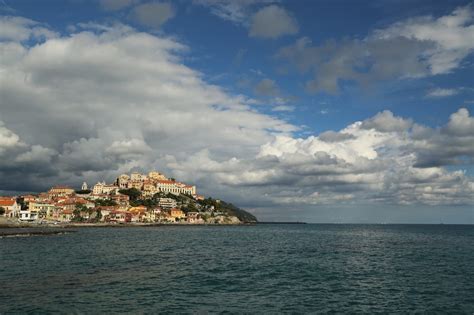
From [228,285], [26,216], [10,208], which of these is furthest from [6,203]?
[228,285]

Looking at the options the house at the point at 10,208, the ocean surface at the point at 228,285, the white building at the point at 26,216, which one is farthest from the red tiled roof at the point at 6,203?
the ocean surface at the point at 228,285

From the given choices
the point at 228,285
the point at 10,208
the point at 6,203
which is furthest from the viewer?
the point at 6,203

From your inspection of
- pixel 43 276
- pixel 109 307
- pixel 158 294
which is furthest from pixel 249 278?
pixel 43 276

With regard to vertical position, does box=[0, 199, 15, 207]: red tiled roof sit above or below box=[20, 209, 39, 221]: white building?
above

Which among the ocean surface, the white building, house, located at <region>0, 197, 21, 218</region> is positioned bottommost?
the ocean surface

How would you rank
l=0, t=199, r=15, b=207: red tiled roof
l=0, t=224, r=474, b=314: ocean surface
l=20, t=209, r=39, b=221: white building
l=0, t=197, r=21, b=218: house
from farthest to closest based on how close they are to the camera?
l=0, t=199, r=15, b=207: red tiled roof → l=0, t=197, r=21, b=218: house → l=20, t=209, r=39, b=221: white building → l=0, t=224, r=474, b=314: ocean surface

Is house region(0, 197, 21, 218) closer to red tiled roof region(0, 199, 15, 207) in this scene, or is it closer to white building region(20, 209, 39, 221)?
red tiled roof region(0, 199, 15, 207)

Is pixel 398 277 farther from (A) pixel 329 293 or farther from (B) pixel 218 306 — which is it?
(B) pixel 218 306

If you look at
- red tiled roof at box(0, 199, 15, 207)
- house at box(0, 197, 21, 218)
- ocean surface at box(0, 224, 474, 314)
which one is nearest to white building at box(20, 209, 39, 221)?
house at box(0, 197, 21, 218)

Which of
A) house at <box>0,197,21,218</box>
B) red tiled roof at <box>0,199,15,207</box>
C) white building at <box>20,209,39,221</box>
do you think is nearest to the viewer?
white building at <box>20,209,39,221</box>

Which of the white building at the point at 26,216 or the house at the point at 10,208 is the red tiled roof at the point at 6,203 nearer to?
the house at the point at 10,208

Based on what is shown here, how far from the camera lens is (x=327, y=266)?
160 feet

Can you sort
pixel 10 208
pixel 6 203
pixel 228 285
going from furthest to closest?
pixel 6 203 < pixel 10 208 < pixel 228 285

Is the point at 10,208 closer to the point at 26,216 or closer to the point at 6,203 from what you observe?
the point at 6,203
